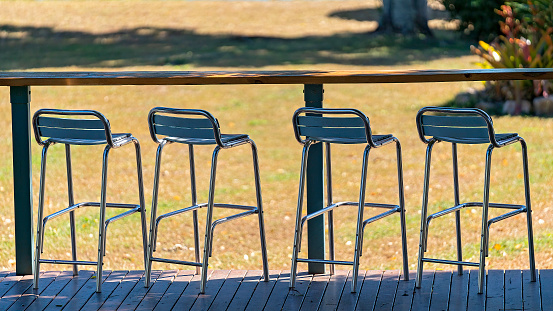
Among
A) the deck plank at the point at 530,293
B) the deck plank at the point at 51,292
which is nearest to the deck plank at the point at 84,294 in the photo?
the deck plank at the point at 51,292

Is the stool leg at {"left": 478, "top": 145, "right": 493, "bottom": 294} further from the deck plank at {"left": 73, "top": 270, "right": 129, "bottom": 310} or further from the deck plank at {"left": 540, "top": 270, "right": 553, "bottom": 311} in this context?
the deck plank at {"left": 73, "top": 270, "right": 129, "bottom": 310}

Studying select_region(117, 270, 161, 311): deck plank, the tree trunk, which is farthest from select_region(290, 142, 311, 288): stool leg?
the tree trunk

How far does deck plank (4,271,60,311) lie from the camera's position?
439cm

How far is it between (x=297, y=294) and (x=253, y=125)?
7995 mm

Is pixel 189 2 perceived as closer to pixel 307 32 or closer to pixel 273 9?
pixel 273 9

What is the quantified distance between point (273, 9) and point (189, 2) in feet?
10.5

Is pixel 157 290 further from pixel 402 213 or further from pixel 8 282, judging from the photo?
pixel 402 213

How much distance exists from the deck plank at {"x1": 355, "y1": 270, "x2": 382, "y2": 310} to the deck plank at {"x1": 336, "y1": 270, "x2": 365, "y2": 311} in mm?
20

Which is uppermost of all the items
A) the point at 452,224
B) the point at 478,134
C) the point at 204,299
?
the point at 478,134

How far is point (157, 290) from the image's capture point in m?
4.64

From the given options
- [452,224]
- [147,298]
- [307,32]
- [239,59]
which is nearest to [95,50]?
[239,59]

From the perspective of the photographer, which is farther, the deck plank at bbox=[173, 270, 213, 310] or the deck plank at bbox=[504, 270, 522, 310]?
the deck plank at bbox=[173, 270, 213, 310]

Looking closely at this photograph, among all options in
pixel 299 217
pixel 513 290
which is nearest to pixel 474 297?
pixel 513 290

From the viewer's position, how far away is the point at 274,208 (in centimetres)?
850
